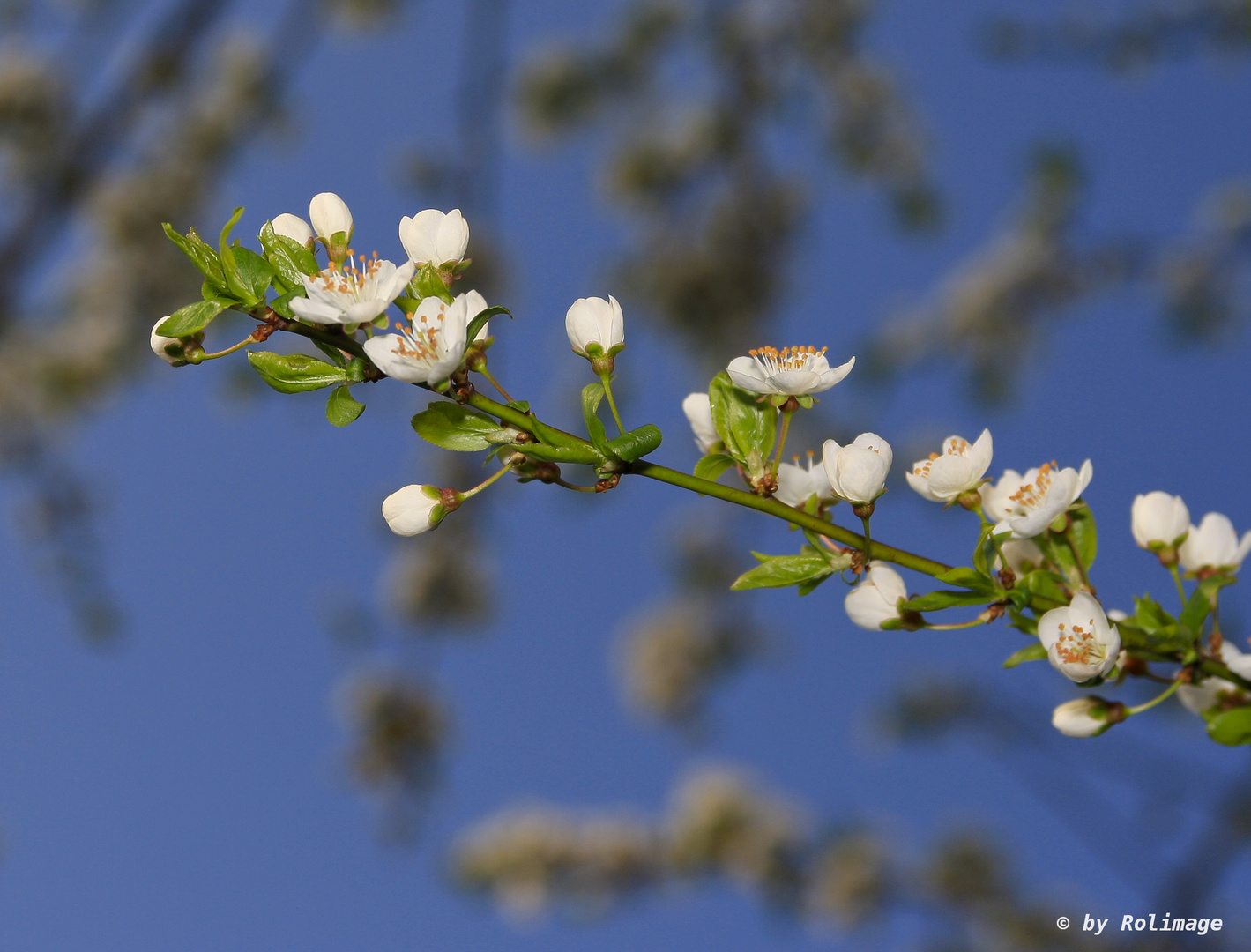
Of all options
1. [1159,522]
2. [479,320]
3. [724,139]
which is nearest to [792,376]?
[479,320]

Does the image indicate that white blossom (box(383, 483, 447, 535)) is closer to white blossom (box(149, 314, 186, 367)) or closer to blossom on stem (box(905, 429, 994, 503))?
white blossom (box(149, 314, 186, 367))

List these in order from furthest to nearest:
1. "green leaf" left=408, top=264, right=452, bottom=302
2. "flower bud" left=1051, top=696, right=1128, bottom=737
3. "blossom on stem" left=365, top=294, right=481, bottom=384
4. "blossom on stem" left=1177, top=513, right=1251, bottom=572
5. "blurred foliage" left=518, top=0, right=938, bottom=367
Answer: "blurred foliage" left=518, top=0, right=938, bottom=367 → "blossom on stem" left=1177, top=513, right=1251, bottom=572 → "flower bud" left=1051, top=696, right=1128, bottom=737 → "green leaf" left=408, top=264, right=452, bottom=302 → "blossom on stem" left=365, top=294, right=481, bottom=384

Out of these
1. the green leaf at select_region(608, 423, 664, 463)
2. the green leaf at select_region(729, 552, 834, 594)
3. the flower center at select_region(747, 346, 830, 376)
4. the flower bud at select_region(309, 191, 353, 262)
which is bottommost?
the green leaf at select_region(729, 552, 834, 594)

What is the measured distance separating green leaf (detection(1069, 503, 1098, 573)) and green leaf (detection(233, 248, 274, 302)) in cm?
85

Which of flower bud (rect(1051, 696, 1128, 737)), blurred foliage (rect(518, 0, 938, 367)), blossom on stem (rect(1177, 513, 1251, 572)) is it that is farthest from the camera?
blurred foliage (rect(518, 0, 938, 367))

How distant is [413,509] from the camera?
97cm

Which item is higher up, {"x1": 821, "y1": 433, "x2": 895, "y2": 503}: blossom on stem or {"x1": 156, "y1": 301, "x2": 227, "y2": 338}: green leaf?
{"x1": 156, "y1": 301, "x2": 227, "y2": 338}: green leaf

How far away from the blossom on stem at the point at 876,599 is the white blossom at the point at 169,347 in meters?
0.71

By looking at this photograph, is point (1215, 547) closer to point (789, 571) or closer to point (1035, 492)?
point (1035, 492)

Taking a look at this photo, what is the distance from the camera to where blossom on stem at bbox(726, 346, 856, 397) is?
0.95m

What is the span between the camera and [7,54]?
4797 mm

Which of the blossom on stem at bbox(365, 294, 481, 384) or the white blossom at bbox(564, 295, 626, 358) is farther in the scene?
the white blossom at bbox(564, 295, 626, 358)

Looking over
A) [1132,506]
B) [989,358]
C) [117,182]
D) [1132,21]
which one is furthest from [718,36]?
[1132,506]

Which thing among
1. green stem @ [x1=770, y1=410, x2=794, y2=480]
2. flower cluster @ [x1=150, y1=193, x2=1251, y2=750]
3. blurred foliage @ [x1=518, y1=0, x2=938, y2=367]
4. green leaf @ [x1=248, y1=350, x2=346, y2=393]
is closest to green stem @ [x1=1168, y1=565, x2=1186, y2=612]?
flower cluster @ [x1=150, y1=193, x2=1251, y2=750]
